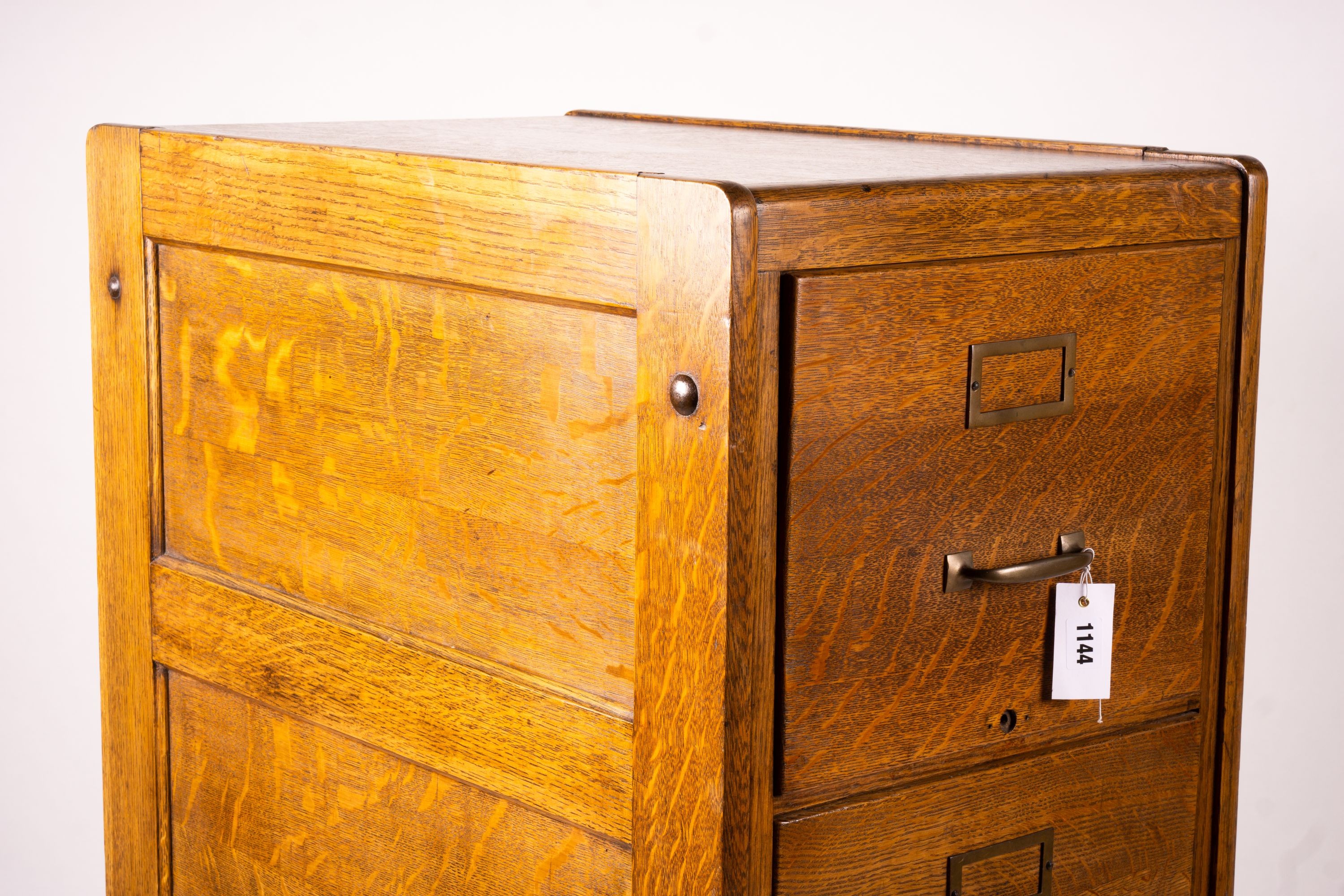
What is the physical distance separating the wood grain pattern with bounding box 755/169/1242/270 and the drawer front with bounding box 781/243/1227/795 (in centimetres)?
1

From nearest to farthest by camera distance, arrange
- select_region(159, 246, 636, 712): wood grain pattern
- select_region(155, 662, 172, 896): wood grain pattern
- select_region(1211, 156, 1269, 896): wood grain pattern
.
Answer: select_region(159, 246, 636, 712): wood grain pattern < select_region(1211, 156, 1269, 896): wood grain pattern < select_region(155, 662, 172, 896): wood grain pattern

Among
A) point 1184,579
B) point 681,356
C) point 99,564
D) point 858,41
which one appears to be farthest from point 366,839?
point 858,41

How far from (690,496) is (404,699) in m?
0.33

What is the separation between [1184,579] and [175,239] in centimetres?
77

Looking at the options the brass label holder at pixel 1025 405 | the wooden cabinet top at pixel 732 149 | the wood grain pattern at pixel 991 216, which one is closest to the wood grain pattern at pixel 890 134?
the wooden cabinet top at pixel 732 149

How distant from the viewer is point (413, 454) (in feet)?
3.60

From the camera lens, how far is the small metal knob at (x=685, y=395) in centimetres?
89

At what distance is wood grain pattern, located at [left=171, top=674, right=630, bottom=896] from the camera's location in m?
1.06

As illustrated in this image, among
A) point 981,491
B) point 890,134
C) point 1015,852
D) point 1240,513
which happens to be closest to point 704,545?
point 981,491

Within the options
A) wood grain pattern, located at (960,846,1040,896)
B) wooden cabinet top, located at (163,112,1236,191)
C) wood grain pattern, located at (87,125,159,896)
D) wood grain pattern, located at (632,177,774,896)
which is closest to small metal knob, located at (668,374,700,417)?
wood grain pattern, located at (632,177,774,896)

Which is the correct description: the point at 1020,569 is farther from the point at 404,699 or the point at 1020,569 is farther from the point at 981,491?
the point at 404,699

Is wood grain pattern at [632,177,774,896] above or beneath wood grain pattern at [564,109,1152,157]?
beneath

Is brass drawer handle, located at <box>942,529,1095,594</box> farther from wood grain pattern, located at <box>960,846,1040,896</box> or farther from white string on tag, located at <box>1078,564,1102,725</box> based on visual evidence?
wood grain pattern, located at <box>960,846,1040,896</box>

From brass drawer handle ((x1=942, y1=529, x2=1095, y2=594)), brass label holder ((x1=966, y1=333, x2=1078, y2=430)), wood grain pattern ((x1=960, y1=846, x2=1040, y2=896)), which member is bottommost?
wood grain pattern ((x1=960, y1=846, x2=1040, y2=896))
